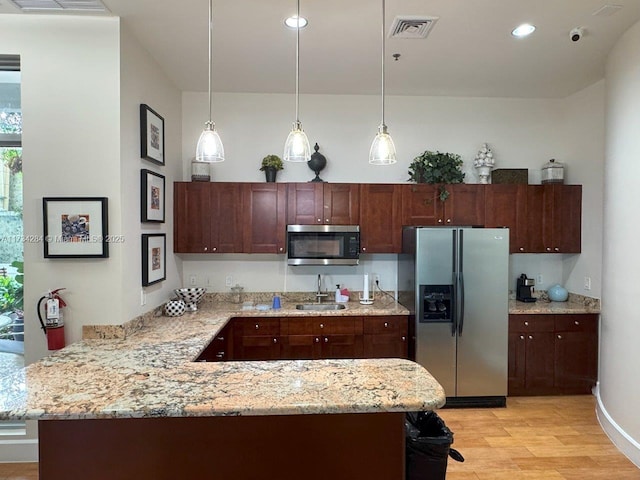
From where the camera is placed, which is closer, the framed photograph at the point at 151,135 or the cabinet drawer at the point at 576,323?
the framed photograph at the point at 151,135

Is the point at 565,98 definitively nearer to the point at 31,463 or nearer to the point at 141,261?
the point at 141,261

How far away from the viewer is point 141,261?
3004mm

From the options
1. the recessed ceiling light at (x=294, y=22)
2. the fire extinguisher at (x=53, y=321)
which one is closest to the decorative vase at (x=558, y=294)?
the recessed ceiling light at (x=294, y=22)

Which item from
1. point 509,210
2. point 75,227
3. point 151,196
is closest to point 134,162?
point 151,196

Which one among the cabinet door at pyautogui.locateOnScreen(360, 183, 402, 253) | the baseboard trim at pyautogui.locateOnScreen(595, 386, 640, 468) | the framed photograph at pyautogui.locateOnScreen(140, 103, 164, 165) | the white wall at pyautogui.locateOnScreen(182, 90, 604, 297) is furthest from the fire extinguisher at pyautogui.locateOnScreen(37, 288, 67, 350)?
the baseboard trim at pyautogui.locateOnScreen(595, 386, 640, 468)

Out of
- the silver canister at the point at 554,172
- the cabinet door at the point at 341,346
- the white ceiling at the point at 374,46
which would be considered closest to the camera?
the white ceiling at the point at 374,46

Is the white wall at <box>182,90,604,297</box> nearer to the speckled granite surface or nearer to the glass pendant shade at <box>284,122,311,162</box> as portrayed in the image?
the speckled granite surface

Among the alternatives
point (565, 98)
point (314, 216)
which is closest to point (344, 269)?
point (314, 216)

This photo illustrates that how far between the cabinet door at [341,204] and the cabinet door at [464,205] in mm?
958

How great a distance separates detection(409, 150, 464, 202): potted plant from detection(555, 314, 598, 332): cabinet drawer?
170 cm

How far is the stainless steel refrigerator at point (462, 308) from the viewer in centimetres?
354

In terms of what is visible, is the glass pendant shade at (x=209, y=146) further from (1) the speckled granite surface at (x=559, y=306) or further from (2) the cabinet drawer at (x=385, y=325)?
(1) the speckled granite surface at (x=559, y=306)

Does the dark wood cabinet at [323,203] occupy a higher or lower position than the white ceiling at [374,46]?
lower

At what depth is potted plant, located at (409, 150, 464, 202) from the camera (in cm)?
392
